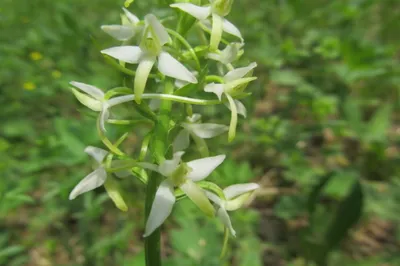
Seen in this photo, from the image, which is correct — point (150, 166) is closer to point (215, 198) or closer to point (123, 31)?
point (215, 198)

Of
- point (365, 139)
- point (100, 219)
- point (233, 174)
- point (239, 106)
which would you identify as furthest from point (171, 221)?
point (239, 106)

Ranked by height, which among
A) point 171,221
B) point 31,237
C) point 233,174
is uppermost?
point 233,174

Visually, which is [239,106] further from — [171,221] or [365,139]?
[365,139]

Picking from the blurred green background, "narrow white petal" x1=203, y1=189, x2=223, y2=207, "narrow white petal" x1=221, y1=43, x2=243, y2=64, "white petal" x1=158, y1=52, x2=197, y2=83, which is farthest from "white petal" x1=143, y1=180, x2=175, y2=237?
the blurred green background

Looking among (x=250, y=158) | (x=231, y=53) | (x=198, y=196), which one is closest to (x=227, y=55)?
(x=231, y=53)

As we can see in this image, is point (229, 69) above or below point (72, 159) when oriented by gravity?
above

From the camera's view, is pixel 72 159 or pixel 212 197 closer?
pixel 212 197
